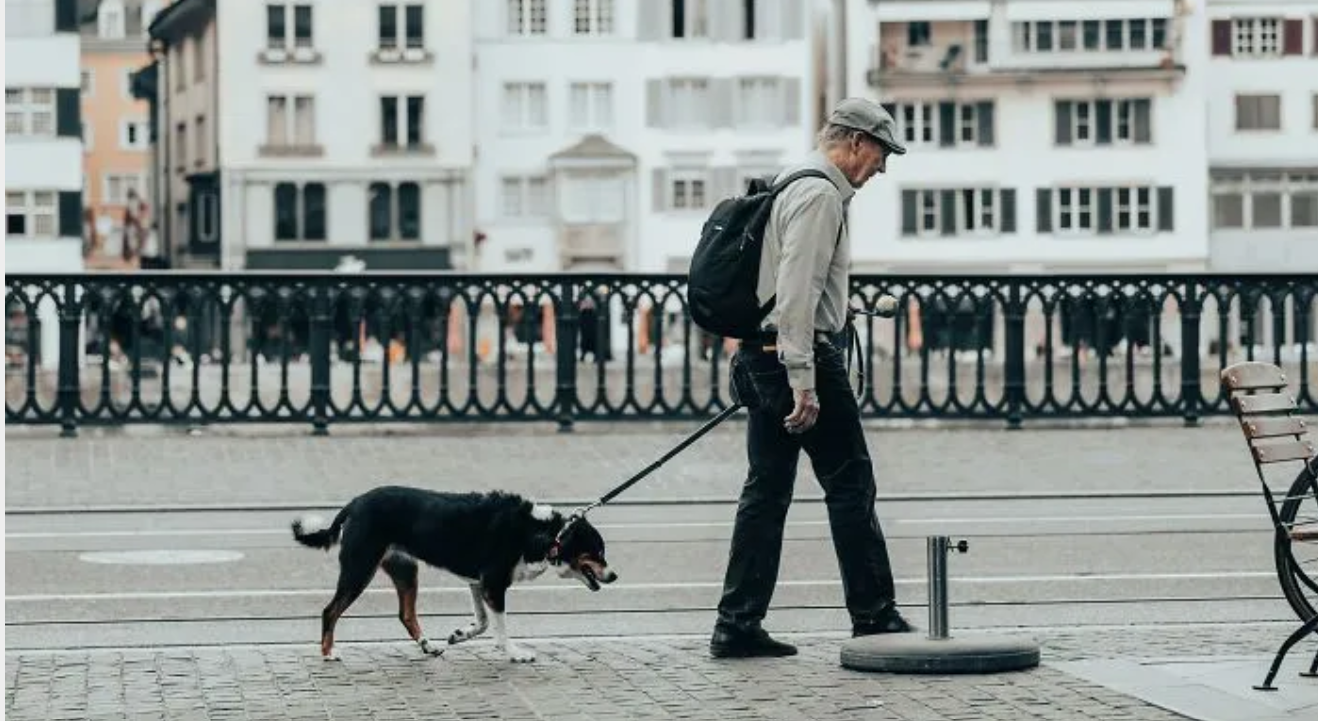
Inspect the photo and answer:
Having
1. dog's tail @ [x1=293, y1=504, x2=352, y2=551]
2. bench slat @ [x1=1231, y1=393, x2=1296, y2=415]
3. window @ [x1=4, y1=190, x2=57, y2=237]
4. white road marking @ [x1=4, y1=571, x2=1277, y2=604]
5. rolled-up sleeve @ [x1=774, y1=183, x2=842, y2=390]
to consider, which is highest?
window @ [x1=4, y1=190, x2=57, y2=237]

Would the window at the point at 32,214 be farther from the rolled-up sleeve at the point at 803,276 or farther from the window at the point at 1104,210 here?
the rolled-up sleeve at the point at 803,276

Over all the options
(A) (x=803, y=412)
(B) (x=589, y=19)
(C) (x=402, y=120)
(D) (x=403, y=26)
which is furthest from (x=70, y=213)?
(A) (x=803, y=412)

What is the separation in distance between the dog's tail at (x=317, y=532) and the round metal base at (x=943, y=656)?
1808mm

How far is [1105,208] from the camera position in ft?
336

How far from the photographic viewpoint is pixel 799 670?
35.4 ft

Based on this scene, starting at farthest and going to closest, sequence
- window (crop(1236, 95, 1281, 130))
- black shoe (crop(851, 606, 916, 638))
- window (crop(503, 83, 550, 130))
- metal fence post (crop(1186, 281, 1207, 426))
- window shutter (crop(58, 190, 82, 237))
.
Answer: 1. window (crop(1236, 95, 1281, 130))
2. window (crop(503, 83, 550, 130))
3. window shutter (crop(58, 190, 82, 237))
4. metal fence post (crop(1186, 281, 1207, 426))
5. black shoe (crop(851, 606, 916, 638))

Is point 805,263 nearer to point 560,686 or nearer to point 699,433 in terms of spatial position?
point 699,433

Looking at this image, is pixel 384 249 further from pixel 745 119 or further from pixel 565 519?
pixel 565 519

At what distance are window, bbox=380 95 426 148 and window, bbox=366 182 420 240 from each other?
4.34 ft

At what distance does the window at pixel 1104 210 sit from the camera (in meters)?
102

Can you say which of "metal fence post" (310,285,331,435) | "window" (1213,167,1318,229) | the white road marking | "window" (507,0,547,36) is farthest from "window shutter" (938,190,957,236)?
the white road marking

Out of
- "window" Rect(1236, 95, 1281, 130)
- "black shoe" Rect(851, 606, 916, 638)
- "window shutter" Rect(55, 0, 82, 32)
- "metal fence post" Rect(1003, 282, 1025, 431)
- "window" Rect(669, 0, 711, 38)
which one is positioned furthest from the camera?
"window" Rect(1236, 95, 1281, 130)

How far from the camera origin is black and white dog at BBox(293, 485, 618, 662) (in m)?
11.0

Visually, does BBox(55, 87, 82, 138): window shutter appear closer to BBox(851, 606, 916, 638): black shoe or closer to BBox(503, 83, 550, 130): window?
BBox(503, 83, 550, 130): window
